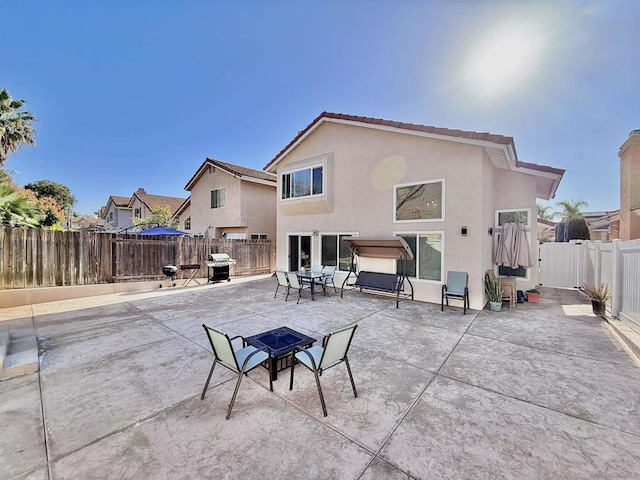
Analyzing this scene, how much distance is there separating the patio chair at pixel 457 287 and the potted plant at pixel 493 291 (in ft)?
2.42

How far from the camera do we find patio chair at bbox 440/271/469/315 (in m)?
7.45

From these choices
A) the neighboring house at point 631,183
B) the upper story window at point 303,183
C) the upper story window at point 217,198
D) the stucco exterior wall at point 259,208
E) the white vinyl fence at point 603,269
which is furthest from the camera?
the upper story window at point 217,198

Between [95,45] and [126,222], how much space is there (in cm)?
2774

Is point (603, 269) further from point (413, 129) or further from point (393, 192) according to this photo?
point (413, 129)

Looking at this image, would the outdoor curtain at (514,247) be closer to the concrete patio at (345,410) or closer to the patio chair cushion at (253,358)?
the concrete patio at (345,410)

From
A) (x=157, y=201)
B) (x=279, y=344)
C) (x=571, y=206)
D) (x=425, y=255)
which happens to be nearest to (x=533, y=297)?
(x=425, y=255)

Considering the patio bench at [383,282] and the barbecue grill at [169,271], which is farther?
the barbecue grill at [169,271]

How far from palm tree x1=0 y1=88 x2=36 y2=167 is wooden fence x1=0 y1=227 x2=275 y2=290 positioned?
8.01 m

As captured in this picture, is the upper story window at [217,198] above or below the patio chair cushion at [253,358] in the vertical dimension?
above

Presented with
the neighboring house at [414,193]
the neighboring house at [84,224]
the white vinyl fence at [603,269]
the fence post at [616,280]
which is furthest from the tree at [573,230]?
the neighboring house at [84,224]

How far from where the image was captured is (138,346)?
16.2 ft

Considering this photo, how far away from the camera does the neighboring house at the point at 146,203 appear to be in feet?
93.7

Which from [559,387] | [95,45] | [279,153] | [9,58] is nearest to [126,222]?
[9,58]

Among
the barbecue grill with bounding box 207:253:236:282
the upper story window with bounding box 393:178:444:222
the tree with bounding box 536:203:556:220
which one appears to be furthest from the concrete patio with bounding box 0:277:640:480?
the tree with bounding box 536:203:556:220
